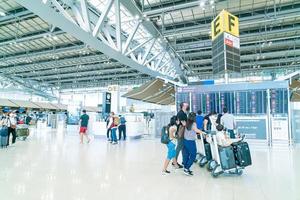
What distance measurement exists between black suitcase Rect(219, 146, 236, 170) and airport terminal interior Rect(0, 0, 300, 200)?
0.07 feet

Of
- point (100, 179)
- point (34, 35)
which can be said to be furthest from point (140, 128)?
point (100, 179)

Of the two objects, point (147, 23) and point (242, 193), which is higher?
point (147, 23)

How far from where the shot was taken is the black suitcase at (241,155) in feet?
13.4

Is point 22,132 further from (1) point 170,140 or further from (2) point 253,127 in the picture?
(2) point 253,127

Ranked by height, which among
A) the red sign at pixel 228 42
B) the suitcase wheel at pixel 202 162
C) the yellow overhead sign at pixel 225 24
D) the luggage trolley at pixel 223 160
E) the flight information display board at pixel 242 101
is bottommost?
the suitcase wheel at pixel 202 162

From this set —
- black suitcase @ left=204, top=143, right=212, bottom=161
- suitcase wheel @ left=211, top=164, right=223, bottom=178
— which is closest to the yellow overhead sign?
black suitcase @ left=204, top=143, right=212, bottom=161

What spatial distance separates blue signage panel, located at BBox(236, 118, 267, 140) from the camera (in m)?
8.82

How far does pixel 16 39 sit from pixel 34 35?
37.9 inches

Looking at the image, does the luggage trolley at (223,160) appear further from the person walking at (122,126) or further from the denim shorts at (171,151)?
the person walking at (122,126)

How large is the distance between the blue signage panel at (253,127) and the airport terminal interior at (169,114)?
37mm

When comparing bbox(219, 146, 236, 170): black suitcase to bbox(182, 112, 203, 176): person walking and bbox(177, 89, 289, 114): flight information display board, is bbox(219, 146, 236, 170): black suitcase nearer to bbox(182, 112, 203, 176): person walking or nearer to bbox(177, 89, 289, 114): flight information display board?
bbox(182, 112, 203, 176): person walking

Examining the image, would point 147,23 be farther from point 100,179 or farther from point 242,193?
point 242,193

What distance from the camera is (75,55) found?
53.9 ft

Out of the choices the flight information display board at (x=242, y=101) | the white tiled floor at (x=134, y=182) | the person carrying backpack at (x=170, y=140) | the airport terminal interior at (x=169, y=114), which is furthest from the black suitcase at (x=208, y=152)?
the flight information display board at (x=242, y=101)
